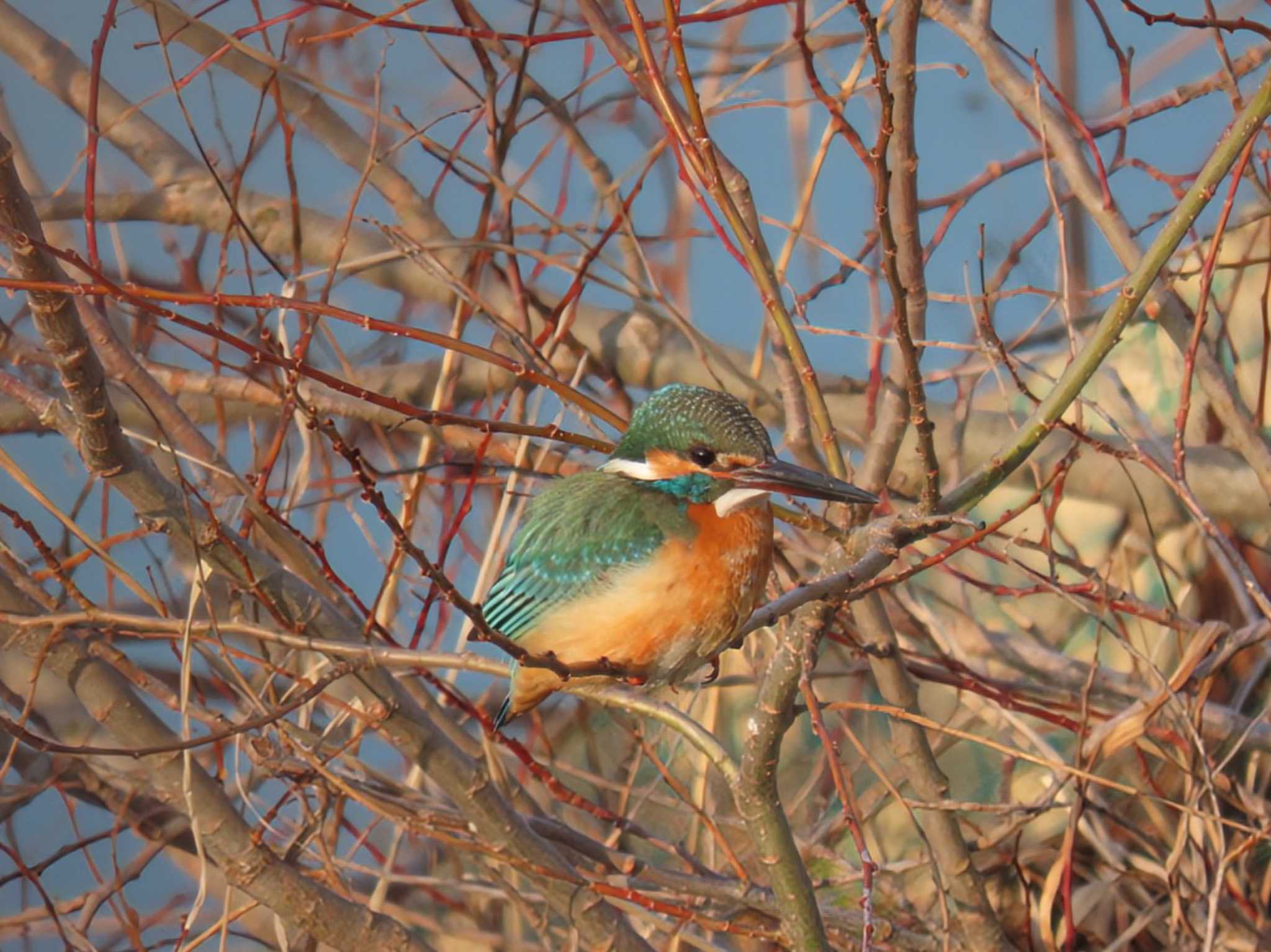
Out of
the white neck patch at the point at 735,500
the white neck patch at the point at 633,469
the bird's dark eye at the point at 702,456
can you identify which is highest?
the white neck patch at the point at 633,469

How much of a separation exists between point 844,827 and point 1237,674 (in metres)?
0.93

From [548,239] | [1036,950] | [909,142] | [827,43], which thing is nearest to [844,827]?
[1036,950]

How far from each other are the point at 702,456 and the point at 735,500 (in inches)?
2.3

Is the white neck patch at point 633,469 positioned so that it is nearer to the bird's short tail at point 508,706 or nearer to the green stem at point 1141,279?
the bird's short tail at point 508,706

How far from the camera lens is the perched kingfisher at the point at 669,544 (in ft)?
4.57

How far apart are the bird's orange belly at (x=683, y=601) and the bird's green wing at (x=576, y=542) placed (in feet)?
0.08

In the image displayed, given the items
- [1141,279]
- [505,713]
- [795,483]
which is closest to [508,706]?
[505,713]

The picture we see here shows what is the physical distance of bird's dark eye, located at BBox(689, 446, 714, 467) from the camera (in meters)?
1.40

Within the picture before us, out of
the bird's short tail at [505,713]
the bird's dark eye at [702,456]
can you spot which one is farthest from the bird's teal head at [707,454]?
the bird's short tail at [505,713]

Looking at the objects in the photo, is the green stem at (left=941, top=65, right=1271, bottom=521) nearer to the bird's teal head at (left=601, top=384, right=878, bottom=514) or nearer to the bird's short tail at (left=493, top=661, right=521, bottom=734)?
the bird's teal head at (left=601, top=384, right=878, bottom=514)

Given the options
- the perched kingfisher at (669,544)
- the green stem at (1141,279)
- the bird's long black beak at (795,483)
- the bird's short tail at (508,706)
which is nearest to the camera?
the green stem at (1141,279)

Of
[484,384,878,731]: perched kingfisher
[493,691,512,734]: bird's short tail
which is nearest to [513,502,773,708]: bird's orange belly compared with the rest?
[484,384,878,731]: perched kingfisher

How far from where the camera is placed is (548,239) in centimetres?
271

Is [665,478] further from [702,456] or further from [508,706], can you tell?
[508,706]
